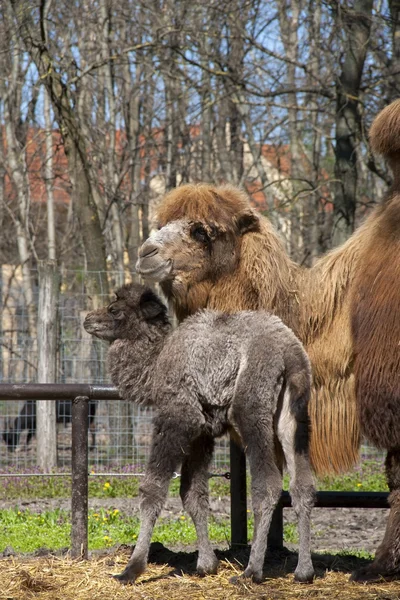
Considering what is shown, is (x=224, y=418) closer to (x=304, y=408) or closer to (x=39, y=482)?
(x=304, y=408)

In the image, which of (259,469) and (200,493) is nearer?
(259,469)

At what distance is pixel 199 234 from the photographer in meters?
4.66

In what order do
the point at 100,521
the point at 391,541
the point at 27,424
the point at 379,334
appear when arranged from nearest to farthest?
the point at 379,334, the point at 391,541, the point at 100,521, the point at 27,424

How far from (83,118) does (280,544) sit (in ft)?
32.2

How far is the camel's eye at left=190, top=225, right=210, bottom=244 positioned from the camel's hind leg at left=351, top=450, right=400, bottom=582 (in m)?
1.58

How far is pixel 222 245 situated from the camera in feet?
15.4

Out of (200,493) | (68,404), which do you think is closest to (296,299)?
(200,493)

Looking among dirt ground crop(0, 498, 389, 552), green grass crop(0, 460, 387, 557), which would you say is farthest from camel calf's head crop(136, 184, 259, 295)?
dirt ground crop(0, 498, 389, 552)

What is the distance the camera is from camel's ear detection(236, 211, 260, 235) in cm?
479

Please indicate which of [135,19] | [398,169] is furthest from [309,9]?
[398,169]

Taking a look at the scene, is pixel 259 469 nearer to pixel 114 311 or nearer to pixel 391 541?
pixel 391 541

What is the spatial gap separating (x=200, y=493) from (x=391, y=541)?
1122 millimetres

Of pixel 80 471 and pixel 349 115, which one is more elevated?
pixel 349 115

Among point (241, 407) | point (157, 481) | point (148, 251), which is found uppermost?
point (148, 251)
